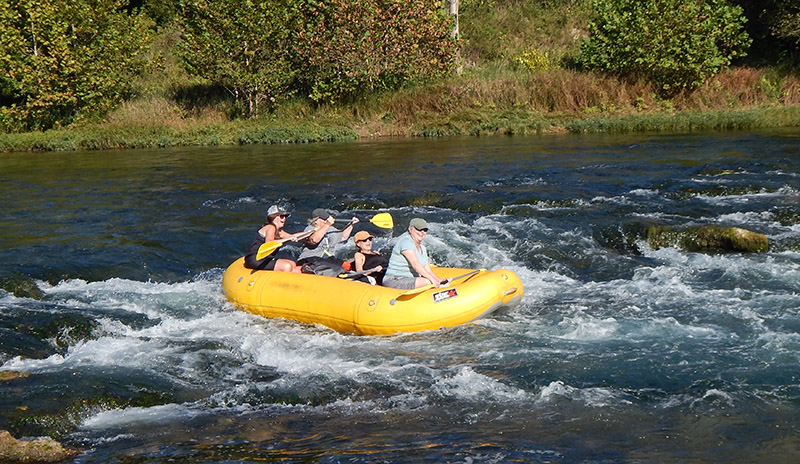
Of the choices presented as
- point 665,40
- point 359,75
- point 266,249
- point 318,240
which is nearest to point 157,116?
point 359,75

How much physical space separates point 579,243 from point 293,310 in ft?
14.5

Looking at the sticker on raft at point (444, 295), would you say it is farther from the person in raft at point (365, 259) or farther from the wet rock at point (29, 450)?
the wet rock at point (29, 450)

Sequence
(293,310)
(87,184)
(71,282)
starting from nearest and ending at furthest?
(293,310), (71,282), (87,184)

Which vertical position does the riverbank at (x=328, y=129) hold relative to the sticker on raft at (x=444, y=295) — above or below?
below

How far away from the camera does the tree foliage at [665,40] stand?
82.5ft

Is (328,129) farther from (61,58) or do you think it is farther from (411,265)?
(411,265)

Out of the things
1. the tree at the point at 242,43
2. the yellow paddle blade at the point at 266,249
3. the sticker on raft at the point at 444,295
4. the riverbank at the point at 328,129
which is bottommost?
the riverbank at the point at 328,129

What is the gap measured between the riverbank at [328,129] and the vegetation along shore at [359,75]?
55 millimetres

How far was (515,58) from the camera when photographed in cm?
3008

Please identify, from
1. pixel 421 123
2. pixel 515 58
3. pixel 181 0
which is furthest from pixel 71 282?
pixel 515 58

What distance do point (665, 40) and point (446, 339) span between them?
19.9 m

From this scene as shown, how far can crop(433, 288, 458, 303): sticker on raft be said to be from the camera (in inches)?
326

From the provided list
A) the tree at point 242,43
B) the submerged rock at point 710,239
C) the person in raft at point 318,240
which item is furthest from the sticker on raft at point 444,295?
the tree at point 242,43

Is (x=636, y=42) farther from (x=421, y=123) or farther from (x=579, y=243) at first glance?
(x=579, y=243)
